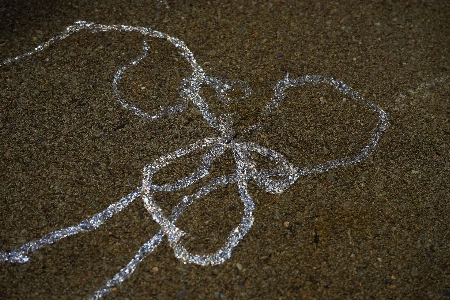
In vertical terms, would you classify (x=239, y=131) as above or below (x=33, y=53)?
Answer: below

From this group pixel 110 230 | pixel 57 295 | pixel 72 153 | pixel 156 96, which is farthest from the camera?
pixel 156 96

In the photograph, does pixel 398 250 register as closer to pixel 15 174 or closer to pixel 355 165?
pixel 355 165

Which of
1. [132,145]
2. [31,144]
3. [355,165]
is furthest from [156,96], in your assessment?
[355,165]
